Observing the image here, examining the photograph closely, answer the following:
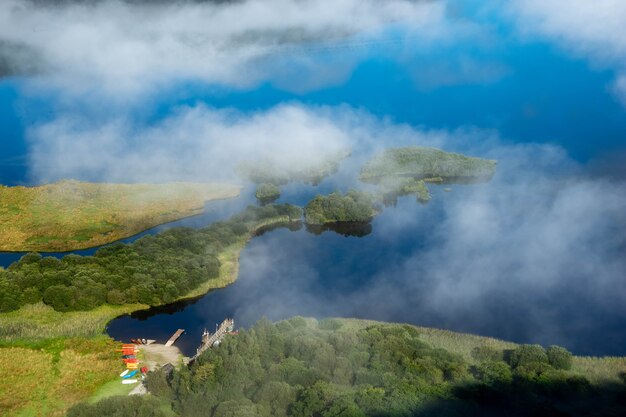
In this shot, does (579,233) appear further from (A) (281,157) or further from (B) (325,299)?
(A) (281,157)

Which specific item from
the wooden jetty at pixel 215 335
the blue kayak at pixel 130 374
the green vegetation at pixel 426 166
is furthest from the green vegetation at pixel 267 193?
the blue kayak at pixel 130 374

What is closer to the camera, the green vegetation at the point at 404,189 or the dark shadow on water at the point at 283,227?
the dark shadow on water at the point at 283,227

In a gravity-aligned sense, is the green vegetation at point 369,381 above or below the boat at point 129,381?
above

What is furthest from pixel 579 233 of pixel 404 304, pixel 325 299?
pixel 325 299

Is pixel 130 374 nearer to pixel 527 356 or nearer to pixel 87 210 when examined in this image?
pixel 527 356

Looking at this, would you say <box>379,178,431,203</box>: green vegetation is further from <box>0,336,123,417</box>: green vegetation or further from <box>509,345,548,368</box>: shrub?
<box>0,336,123,417</box>: green vegetation

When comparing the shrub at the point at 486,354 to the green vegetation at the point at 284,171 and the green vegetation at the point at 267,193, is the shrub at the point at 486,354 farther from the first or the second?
the green vegetation at the point at 284,171

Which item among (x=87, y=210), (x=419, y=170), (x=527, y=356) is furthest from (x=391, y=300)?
(x=87, y=210)

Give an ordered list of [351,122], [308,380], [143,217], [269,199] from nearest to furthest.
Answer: [308,380]
[143,217]
[269,199]
[351,122]
